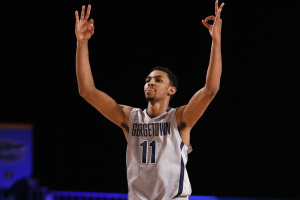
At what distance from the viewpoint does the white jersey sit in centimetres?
237

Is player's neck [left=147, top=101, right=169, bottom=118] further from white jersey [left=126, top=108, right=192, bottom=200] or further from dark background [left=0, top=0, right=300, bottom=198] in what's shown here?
dark background [left=0, top=0, right=300, bottom=198]

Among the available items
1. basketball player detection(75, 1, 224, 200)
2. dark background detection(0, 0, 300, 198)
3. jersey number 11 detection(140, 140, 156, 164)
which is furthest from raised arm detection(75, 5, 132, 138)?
dark background detection(0, 0, 300, 198)

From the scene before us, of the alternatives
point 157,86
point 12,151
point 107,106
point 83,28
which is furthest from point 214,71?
point 12,151

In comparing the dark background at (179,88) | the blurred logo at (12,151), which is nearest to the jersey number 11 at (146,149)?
the dark background at (179,88)

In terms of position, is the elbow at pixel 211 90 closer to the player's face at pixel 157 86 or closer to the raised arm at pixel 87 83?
the player's face at pixel 157 86

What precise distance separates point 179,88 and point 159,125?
10.5 ft

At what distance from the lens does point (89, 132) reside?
6.13 meters

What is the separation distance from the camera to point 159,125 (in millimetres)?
2545

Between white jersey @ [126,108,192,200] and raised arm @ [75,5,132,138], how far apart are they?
0.20m

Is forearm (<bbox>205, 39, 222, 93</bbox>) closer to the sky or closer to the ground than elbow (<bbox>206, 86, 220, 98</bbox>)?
closer to the sky

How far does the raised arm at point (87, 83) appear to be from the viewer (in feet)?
8.70

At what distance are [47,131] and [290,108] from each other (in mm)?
3654

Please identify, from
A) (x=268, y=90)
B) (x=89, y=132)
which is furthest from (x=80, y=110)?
(x=268, y=90)

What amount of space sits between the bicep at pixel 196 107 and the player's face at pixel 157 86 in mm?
238
